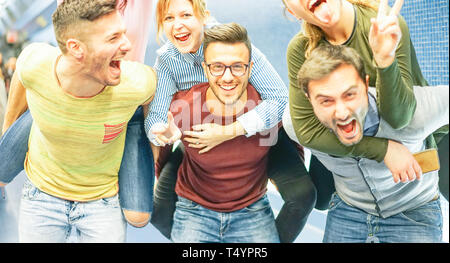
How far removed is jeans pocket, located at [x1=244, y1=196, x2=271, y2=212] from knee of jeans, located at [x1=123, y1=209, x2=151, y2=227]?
0.47 meters

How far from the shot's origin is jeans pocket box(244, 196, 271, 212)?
2301 millimetres

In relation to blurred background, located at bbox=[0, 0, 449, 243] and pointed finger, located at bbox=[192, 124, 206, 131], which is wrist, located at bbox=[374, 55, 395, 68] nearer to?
blurred background, located at bbox=[0, 0, 449, 243]

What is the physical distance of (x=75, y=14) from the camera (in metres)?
2.04

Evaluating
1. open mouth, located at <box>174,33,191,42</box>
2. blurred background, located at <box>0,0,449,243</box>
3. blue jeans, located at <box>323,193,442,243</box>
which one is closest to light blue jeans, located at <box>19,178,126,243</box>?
blurred background, located at <box>0,0,449,243</box>

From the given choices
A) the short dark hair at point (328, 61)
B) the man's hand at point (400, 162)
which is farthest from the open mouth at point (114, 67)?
the man's hand at point (400, 162)

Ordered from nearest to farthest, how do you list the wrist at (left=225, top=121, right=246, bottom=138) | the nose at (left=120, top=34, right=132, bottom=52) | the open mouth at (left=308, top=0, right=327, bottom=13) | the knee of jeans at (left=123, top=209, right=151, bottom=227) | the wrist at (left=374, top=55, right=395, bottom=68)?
the wrist at (left=374, top=55, right=395, bottom=68), the open mouth at (left=308, top=0, right=327, bottom=13), the nose at (left=120, top=34, right=132, bottom=52), the wrist at (left=225, top=121, right=246, bottom=138), the knee of jeans at (left=123, top=209, right=151, bottom=227)

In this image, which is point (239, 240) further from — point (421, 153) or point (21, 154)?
point (21, 154)

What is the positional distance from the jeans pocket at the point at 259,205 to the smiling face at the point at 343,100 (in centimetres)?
47

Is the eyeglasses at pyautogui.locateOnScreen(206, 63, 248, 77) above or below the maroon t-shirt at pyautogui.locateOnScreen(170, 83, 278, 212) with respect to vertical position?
above

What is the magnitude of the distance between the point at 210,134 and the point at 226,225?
1.38 ft

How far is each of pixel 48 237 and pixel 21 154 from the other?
0.40 m

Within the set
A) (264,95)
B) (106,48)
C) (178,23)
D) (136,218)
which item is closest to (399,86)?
(264,95)

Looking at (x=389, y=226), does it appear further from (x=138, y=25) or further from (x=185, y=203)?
(x=138, y=25)

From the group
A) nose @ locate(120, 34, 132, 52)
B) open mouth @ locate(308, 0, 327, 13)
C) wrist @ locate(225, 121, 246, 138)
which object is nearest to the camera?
open mouth @ locate(308, 0, 327, 13)
